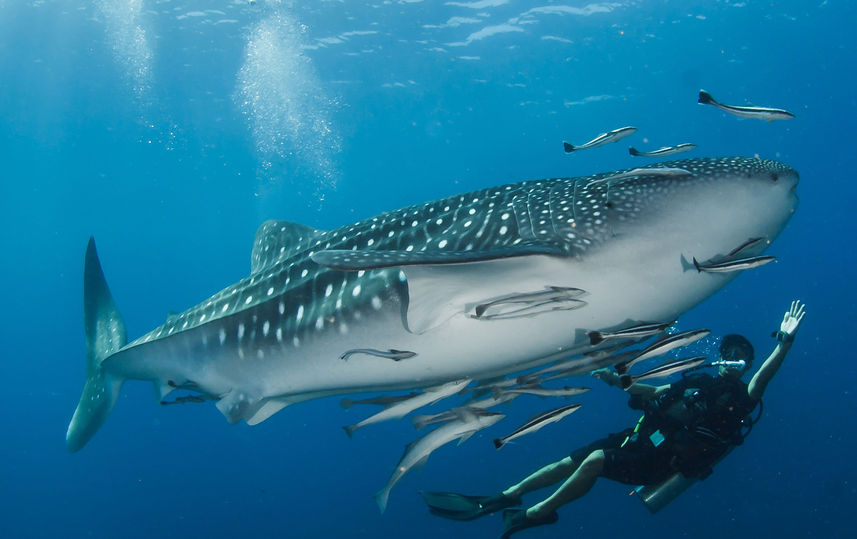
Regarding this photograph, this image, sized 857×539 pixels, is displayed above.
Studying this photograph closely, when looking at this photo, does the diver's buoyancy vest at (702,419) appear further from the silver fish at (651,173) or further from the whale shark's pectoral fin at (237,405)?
the whale shark's pectoral fin at (237,405)

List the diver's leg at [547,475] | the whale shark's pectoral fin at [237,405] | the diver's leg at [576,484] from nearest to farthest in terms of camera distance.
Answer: the whale shark's pectoral fin at [237,405] < the diver's leg at [576,484] < the diver's leg at [547,475]

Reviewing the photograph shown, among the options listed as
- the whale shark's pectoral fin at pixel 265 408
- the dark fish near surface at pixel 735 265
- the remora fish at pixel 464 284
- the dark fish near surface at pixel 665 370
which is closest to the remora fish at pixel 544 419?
the dark fish near surface at pixel 665 370

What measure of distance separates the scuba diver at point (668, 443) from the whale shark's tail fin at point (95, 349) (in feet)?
14.9

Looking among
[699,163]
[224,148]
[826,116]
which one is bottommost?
[224,148]

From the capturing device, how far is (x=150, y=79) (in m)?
37.6

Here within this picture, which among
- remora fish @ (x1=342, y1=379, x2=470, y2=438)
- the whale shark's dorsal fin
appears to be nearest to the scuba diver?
remora fish @ (x1=342, y1=379, x2=470, y2=438)

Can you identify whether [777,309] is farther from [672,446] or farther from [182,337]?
[182,337]

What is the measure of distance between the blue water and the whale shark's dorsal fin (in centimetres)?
2159

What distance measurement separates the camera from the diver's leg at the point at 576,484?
583 cm

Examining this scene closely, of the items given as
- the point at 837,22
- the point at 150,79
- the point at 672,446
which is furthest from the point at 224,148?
the point at 672,446

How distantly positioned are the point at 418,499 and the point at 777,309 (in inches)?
1605

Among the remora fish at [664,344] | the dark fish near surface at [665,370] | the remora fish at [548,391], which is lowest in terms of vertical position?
the remora fish at [548,391]

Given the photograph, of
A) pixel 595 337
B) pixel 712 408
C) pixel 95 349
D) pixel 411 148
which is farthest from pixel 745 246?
pixel 411 148

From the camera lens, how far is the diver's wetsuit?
5.63m
